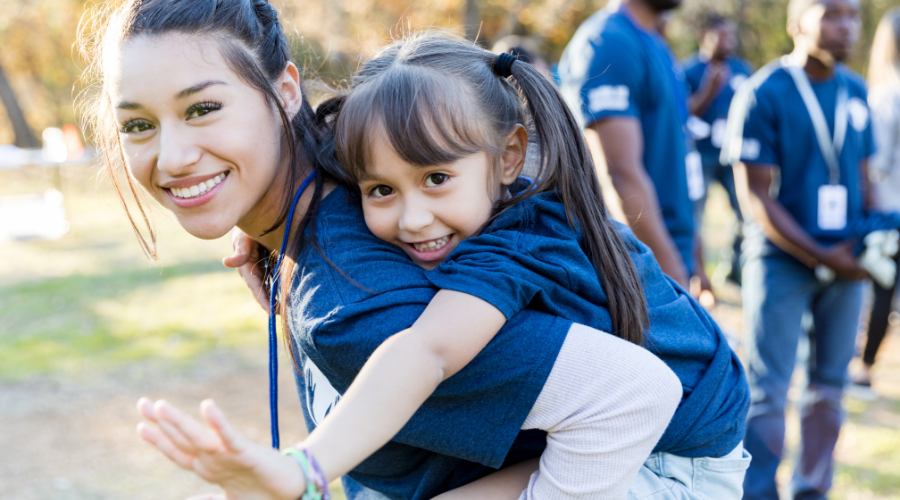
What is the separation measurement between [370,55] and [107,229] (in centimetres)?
1127

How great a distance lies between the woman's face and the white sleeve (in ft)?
2.41

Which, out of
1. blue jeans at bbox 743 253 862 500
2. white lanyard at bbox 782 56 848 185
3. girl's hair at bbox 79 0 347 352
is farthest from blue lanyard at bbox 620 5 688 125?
girl's hair at bbox 79 0 347 352

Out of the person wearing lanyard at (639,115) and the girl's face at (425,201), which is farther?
the person wearing lanyard at (639,115)

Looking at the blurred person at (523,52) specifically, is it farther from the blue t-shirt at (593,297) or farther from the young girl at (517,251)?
the blue t-shirt at (593,297)

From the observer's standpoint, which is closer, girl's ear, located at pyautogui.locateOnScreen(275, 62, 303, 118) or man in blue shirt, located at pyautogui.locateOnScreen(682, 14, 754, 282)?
girl's ear, located at pyautogui.locateOnScreen(275, 62, 303, 118)

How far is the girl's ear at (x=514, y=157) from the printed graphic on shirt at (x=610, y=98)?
5.09 ft

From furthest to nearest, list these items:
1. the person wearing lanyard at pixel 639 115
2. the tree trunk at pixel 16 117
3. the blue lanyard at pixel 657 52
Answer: the tree trunk at pixel 16 117 → the blue lanyard at pixel 657 52 → the person wearing lanyard at pixel 639 115

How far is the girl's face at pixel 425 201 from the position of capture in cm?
147

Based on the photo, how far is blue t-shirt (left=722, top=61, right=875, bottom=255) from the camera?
358 cm

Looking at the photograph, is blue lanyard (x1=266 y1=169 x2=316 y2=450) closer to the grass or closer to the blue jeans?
the grass

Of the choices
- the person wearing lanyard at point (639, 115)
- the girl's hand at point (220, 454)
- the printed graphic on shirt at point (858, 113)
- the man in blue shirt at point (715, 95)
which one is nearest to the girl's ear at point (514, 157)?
the girl's hand at point (220, 454)

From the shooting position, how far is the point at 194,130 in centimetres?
145

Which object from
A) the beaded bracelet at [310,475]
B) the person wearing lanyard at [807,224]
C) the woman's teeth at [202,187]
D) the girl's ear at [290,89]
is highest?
the girl's ear at [290,89]

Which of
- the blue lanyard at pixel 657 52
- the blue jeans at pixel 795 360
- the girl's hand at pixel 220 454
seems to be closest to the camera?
the girl's hand at pixel 220 454
